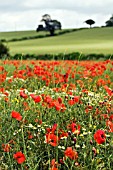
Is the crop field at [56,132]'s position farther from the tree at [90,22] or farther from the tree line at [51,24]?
the tree at [90,22]

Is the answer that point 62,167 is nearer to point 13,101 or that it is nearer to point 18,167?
point 18,167

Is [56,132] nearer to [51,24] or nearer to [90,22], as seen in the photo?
[51,24]

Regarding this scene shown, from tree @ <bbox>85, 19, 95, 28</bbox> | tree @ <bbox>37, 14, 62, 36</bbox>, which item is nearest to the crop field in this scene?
tree @ <bbox>37, 14, 62, 36</bbox>

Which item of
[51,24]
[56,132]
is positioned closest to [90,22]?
[51,24]

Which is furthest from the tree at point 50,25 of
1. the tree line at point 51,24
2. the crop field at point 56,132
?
the crop field at point 56,132

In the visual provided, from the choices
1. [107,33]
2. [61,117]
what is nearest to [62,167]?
[61,117]

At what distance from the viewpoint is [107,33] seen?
84812 millimetres

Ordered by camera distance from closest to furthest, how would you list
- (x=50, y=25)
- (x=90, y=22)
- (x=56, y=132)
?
(x=56, y=132), (x=50, y=25), (x=90, y=22)

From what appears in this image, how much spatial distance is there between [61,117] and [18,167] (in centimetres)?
156

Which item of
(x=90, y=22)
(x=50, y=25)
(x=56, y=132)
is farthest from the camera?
(x=90, y=22)

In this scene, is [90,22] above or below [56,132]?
below


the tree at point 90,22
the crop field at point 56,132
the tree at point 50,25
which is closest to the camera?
the crop field at point 56,132

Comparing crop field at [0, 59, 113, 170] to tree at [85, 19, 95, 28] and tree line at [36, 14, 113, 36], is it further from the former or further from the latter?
tree at [85, 19, 95, 28]

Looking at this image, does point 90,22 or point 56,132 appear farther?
point 90,22
